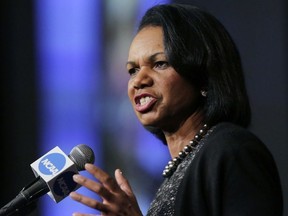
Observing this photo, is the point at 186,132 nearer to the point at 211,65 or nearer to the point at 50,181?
the point at 211,65

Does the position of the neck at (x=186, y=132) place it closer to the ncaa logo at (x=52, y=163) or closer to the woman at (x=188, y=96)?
the woman at (x=188, y=96)

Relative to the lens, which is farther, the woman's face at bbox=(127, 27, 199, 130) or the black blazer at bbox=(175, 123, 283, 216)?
the woman's face at bbox=(127, 27, 199, 130)

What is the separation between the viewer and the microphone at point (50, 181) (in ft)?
4.24

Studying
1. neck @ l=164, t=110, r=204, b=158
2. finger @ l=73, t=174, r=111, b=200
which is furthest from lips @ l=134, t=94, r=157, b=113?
finger @ l=73, t=174, r=111, b=200

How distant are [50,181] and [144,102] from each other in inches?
12.4

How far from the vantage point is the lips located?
149cm

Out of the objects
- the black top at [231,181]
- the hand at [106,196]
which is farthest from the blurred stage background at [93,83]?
the hand at [106,196]

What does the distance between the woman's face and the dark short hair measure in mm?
21

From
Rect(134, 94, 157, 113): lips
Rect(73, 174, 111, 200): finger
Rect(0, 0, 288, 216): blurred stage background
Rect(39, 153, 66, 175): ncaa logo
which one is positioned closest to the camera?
Rect(73, 174, 111, 200): finger

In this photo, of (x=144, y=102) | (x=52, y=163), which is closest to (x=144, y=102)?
A: (x=144, y=102)

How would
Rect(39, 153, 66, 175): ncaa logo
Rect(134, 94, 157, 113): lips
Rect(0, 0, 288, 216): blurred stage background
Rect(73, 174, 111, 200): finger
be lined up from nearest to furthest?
Rect(73, 174, 111, 200): finger → Rect(39, 153, 66, 175): ncaa logo → Rect(134, 94, 157, 113): lips → Rect(0, 0, 288, 216): blurred stage background

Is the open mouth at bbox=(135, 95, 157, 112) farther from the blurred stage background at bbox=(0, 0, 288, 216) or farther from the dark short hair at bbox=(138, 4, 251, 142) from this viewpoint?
the blurred stage background at bbox=(0, 0, 288, 216)

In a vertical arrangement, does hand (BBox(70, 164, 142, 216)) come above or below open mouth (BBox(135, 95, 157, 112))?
below

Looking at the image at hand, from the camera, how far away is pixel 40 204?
2.70 m
